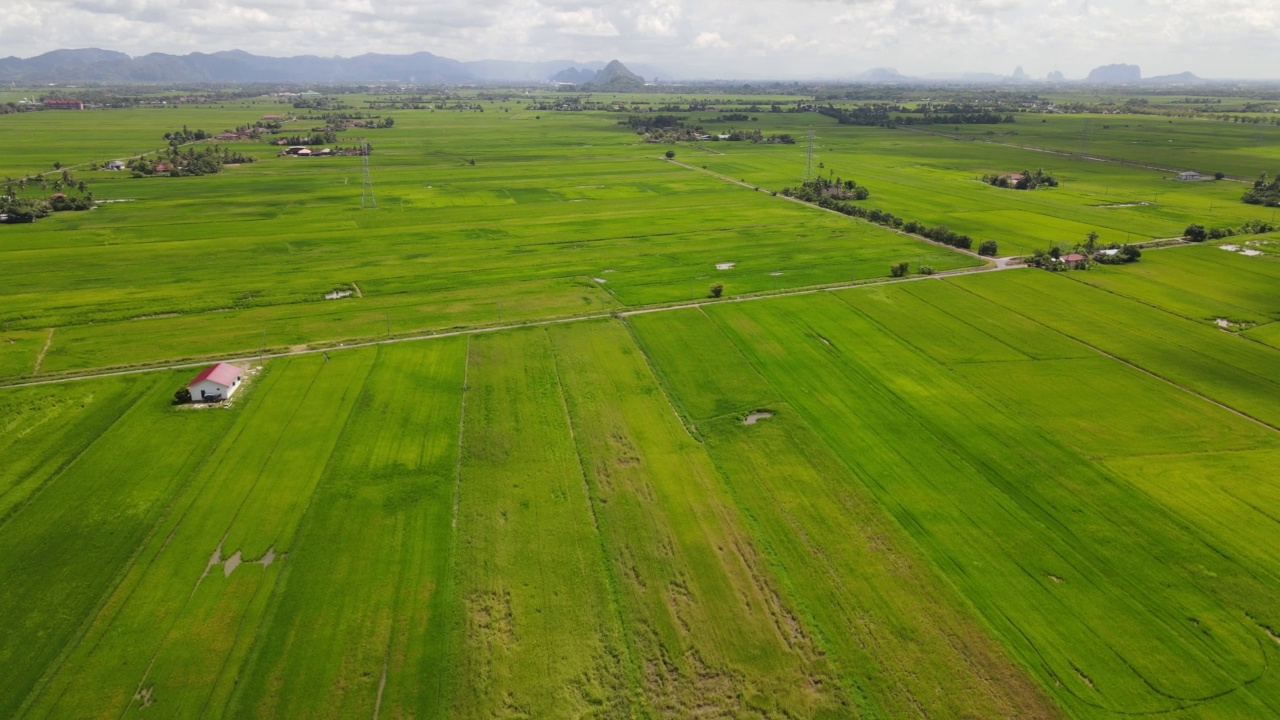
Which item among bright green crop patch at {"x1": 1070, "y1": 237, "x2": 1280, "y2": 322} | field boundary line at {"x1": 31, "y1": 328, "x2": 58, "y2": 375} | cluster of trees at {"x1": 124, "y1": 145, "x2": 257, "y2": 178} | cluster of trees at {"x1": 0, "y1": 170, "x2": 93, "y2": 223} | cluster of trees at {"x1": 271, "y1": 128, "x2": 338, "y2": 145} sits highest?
cluster of trees at {"x1": 271, "y1": 128, "x2": 338, "y2": 145}

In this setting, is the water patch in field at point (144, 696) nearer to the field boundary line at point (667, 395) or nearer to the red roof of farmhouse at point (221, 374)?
the red roof of farmhouse at point (221, 374)

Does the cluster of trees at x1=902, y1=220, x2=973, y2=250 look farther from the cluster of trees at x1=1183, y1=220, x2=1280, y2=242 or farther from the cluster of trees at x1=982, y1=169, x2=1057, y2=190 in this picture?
the cluster of trees at x1=982, y1=169, x2=1057, y2=190

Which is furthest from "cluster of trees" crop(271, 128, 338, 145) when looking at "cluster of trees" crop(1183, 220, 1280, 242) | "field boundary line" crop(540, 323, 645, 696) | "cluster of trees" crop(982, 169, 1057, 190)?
"cluster of trees" crop(1183, 220, 1280, 242)

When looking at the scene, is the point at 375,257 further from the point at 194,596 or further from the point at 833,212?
the point at 833,212

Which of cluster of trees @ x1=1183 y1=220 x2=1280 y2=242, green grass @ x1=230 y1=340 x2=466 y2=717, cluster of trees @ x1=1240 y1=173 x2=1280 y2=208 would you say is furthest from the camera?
cluster of trees @ x1=1240 y1=173 x2=1280 y2=208

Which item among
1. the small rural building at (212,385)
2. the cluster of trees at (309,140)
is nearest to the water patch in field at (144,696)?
the small rural building at (212,385)

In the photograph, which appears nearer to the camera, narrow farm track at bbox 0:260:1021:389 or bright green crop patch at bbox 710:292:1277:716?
bright green crop patch at bbox 710:292:1277:716

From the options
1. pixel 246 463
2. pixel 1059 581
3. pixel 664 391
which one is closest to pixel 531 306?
pixel 664 391

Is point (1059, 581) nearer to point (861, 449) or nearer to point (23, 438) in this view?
point (861, 449)
